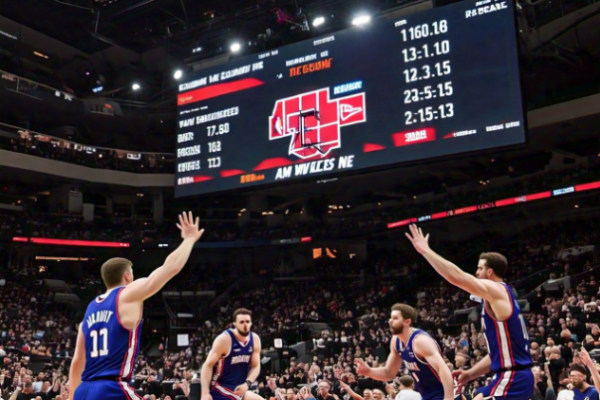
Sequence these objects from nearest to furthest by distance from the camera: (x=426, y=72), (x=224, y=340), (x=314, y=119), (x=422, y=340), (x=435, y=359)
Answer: (x=435, y=359), (x=422, y=340), (x=224, y=340), (x=426, y=72), (x=314, y=119)

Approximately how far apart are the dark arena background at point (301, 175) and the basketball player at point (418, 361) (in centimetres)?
13

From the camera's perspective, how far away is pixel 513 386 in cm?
615

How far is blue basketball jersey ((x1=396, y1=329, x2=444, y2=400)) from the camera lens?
7320 millimetres

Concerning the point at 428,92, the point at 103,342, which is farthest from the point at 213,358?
the point at 428,92

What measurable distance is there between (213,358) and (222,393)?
53cm

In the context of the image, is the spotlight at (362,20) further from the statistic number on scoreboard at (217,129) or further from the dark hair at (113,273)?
the dark hair at (113,273)

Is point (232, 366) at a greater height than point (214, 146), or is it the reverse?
point (214, 146)

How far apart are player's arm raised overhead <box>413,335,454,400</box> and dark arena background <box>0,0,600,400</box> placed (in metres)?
→ 0.26

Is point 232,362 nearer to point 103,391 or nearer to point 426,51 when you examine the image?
point 103,391

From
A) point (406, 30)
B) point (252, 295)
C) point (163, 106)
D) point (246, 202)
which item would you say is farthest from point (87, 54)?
point (406, 30)

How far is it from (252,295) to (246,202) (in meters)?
7.72

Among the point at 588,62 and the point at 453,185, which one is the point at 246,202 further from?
the point at 588,62

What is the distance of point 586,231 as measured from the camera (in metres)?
29.5

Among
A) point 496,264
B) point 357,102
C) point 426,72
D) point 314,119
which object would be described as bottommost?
point 496,264
